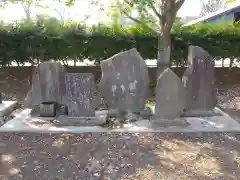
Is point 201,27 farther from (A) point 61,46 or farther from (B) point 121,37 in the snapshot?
(A) point 61,46

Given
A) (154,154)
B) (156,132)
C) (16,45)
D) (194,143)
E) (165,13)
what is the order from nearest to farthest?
(154,154)
(194,143)
(156,132)
(165,13)
(16,45)

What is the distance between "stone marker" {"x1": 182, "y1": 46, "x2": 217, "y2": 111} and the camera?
7277 millimetres

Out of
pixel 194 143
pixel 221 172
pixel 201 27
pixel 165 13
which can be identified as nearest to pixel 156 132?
pixel 194 143

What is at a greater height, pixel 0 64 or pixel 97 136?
pixel 0 64

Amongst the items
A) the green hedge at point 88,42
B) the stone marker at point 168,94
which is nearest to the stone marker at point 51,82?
the stone marker at point 168,94

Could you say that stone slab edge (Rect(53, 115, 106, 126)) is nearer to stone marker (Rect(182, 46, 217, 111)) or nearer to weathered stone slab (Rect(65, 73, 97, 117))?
weathered stone slab (Rect(65, 73, 97, 117))

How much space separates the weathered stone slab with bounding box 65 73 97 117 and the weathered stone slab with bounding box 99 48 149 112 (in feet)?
1.19

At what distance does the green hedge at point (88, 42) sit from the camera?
10617 millimetres

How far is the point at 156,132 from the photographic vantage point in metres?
Answer: 6.29

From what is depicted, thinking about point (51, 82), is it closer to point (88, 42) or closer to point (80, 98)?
point (80, 98)

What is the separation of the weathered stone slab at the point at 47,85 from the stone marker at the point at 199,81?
2.49 m

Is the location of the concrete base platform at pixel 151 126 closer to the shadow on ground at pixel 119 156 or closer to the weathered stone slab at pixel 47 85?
the shadow on ground at pixel 119 156

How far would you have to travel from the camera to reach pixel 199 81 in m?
7.32

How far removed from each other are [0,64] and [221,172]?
26.1 feet
